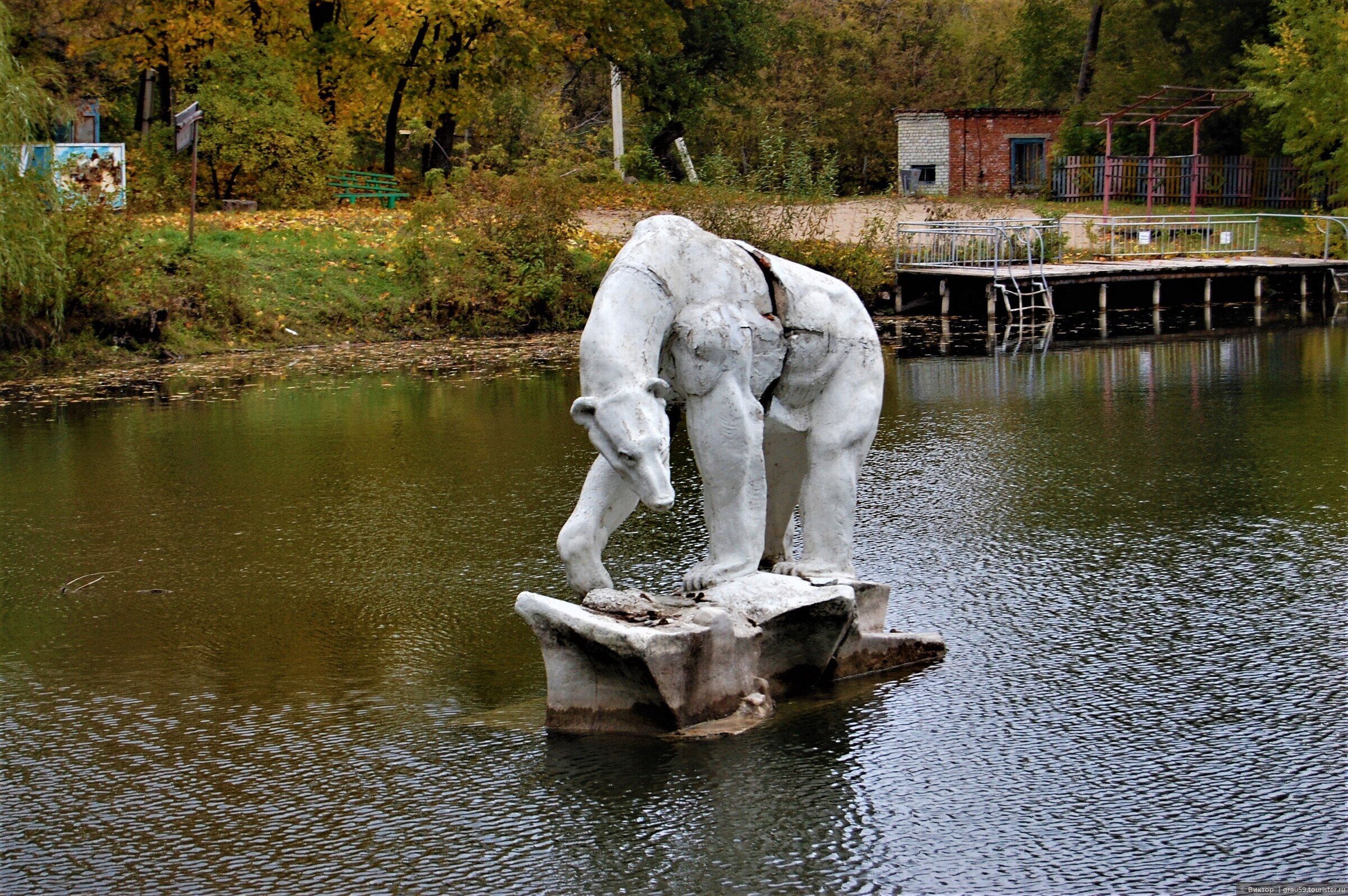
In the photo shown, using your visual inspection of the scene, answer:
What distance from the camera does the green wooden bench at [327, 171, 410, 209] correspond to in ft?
112

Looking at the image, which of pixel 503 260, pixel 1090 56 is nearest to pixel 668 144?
pixel 1090 56

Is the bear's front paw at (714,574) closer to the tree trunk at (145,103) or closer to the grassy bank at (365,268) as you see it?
the grassy bank at (365,268)

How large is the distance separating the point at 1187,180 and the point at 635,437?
137 ft

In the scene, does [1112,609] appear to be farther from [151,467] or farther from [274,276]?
[274,276]

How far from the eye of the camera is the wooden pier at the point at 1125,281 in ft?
98.1

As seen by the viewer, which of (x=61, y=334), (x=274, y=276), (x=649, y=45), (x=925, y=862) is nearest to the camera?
(x=925, y=862)

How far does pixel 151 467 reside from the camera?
1473 cm

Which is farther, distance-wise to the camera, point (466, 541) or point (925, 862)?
point (466, 541)

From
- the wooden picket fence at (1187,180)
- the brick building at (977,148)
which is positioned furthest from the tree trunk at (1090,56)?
the wooden picket fence at (1187,180)

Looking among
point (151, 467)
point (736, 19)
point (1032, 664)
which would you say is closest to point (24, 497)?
point (151, 467)

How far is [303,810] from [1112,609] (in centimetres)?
486

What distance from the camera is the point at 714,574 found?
7621 millimetres

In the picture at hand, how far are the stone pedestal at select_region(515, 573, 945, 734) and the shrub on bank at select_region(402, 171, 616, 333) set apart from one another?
20.0 meters

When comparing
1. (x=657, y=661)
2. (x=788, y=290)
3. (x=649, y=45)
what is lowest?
(x=657, y=661)
